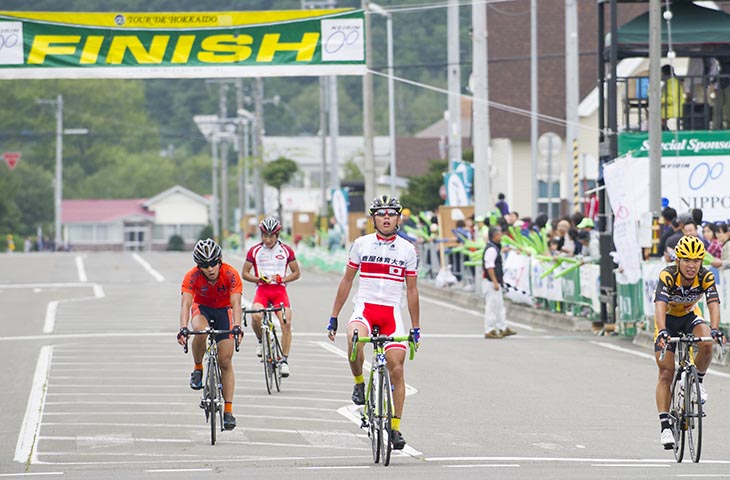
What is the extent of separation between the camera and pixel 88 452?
12.7 meters

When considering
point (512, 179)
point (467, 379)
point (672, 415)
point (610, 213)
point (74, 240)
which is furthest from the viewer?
point (74, 240)

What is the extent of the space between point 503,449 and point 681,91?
17.5 metres

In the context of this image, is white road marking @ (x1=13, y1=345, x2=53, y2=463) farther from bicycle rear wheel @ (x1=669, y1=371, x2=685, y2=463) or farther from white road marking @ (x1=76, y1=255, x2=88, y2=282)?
white road marking @ (x1=76, y1=255, x2=88, y2=282)

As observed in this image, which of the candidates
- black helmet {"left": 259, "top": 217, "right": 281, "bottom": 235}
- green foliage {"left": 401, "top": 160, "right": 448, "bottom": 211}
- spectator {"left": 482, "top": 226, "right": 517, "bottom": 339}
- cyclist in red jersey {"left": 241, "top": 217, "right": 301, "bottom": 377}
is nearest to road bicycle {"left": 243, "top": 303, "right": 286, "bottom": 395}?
cyclist in red jersey {"left": 241, "top": 217, "right": 301, "bottom": 377}

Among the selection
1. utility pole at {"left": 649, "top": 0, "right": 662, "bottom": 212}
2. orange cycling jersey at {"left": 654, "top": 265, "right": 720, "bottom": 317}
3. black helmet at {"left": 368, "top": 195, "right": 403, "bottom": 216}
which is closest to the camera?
orange cycling jersey at {"left": 654, "top": 265, "right": 720, "bottom": 317}

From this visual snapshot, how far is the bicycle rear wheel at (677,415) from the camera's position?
12141 mm

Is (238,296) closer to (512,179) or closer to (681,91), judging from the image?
(681,91)

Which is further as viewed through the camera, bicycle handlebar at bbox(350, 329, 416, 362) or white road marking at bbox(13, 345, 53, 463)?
white road marking at bbox(13, 345, 53, 463)

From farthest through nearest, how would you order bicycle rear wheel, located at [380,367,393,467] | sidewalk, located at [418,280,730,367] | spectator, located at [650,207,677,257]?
sidewalk, located at [418,280,730,367] → spectator, located at [650,207,677,257] → bicycle rear wheel, located at [380,367,393,467]

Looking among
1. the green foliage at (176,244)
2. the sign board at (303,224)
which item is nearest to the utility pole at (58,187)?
the green foliage at (176,244)

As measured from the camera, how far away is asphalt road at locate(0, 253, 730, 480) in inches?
469

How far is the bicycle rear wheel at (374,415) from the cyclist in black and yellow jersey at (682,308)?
2.24 metres

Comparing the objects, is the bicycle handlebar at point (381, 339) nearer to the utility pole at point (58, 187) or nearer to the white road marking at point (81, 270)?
the white road marking at point (81, 270)

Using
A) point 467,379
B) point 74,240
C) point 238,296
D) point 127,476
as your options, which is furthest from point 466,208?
point 74,240
